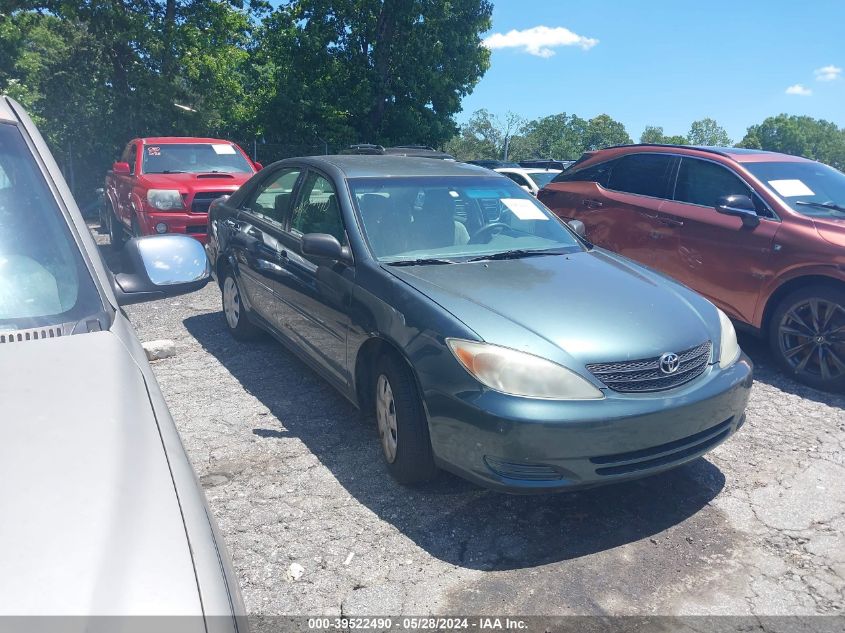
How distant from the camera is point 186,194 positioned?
29.0 feet

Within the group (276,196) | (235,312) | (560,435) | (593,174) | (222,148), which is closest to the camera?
(560,435)

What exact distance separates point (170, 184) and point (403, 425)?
22.4ft

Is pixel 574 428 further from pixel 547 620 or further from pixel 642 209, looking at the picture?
pixel 642 209

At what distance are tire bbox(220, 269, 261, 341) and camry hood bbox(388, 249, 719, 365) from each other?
8.02ft

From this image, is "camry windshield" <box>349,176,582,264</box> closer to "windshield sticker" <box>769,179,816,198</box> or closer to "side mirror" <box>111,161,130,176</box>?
"windshield sticker" <box>769,179,816,198</box>

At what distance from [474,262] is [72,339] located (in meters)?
2.44

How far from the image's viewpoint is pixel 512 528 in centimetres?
328

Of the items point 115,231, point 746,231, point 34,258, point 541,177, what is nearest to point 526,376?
point 34,258

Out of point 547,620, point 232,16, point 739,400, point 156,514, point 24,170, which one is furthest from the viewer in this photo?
point 232,16

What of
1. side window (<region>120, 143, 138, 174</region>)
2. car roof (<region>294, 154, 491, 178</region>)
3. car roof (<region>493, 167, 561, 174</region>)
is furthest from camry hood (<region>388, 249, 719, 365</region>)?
car roof (<region>493, 167, 561, 174</region>)

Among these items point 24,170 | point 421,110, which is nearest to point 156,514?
point 24,170

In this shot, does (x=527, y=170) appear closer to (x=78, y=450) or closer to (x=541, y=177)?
(x=541, y=177)

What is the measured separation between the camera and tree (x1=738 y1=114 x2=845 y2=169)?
108m

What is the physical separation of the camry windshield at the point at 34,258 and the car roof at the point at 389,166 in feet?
7.92
